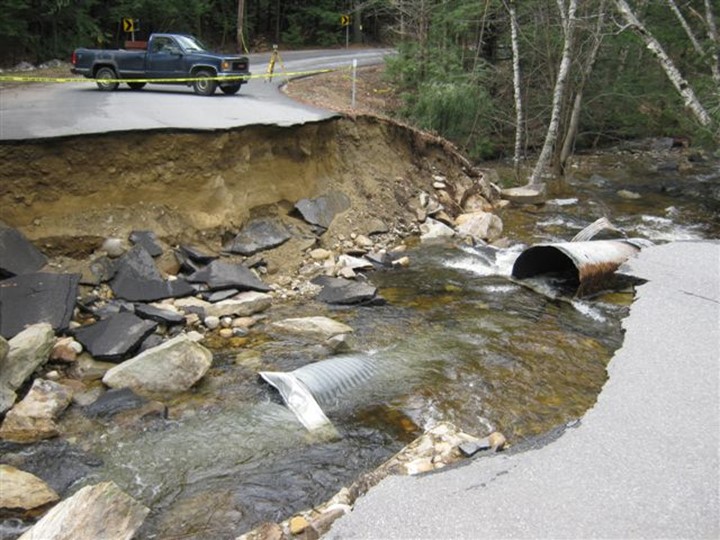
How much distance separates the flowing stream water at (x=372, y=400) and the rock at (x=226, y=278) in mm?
722

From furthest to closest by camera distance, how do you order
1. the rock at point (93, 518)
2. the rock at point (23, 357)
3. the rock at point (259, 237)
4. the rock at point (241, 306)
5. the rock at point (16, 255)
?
the rock at point (259, 237) → the rock at point (241, 306) → the rock at point (16, 255) → the rock at point (23, 357) → the rock at point (93, 518)

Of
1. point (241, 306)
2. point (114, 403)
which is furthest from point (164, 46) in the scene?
point (114, 403)

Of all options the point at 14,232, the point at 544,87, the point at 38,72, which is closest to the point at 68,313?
the point at 14,232

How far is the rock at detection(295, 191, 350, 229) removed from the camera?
12.4 metres

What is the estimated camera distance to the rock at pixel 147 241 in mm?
9805

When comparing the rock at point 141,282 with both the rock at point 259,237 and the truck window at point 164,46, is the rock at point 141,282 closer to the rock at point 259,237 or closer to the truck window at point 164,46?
the rock at point 259,237

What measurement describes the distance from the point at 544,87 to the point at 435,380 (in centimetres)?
1739

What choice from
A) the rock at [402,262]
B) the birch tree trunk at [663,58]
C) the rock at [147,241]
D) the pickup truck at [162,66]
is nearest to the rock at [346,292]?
the rock at [402,262]

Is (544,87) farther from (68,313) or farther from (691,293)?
(68,313)

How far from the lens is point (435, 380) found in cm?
727

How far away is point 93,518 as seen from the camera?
4.41 metres

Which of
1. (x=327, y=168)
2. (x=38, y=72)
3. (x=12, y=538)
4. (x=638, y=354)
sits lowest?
(x=12, y=538)

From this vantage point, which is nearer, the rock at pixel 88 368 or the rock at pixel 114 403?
the rock at pixel 114 403

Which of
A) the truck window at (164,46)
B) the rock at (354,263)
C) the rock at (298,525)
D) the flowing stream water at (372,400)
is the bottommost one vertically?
the flowing stream water at (372,400)
